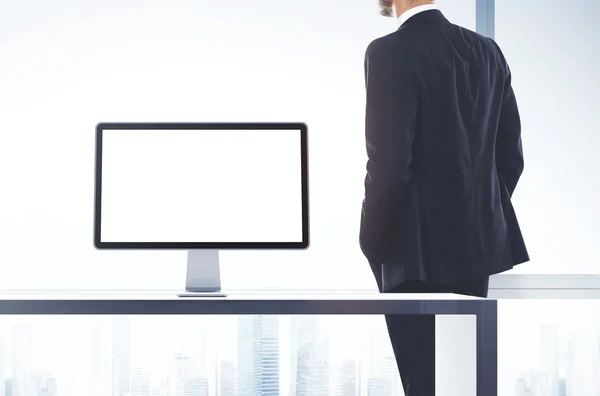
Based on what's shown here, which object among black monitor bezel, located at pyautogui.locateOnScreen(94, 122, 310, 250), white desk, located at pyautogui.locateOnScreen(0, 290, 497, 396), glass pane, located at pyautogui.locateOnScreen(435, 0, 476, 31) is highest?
glass pane, located at pyautogui.locateOnScreen(435, 0, 476, 31)

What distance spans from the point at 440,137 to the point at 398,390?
143 centimetres

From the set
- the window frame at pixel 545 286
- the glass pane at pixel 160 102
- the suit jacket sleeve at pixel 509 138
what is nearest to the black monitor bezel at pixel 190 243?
the suit jacket sleeve at pixel 509 138

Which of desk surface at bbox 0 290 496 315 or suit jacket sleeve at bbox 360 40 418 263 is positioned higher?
suit jacket sleeve at bbox 360 40 418 263

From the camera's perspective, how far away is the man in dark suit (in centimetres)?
192

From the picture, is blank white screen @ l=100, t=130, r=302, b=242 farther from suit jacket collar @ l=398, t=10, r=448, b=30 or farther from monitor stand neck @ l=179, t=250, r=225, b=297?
suit jacket collar @ l=398, t=10, r=448, b=30

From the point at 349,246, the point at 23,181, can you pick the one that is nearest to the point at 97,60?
the point at 23,181

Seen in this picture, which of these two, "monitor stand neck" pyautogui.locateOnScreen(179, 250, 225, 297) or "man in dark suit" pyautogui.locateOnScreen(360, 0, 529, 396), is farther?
"man in dark suit" pyautogui.locateOnScreen(360, 0, 529, 396)

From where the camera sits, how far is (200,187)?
68.8 inches

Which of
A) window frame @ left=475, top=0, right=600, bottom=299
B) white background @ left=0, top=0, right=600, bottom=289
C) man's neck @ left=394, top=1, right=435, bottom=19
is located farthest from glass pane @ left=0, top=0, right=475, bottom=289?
man's neck @ left=394, top=1, right=435, bottom=19

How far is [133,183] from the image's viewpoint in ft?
5.69

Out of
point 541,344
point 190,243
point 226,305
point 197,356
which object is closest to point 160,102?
point 197,356

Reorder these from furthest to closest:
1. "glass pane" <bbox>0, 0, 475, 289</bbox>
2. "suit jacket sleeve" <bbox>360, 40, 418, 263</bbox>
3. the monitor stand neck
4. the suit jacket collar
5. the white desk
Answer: "glass pane" <bbox>0, 0, 475, 289</bbox> → the suit jacket collar → "suit jacket sleeve" <bbox>360, 40, 418, 263</bbox> → the monitor stand neck → the white desk

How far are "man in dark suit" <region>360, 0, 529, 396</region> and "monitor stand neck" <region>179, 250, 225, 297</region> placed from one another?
0.49 metres

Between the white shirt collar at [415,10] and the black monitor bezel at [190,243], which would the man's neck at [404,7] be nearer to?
the white shirt collar at [415,10]
